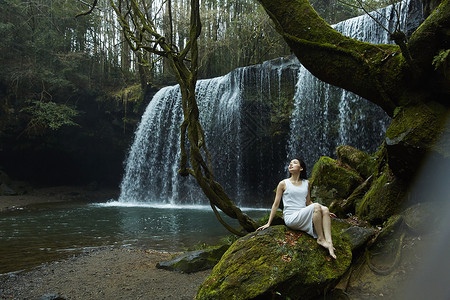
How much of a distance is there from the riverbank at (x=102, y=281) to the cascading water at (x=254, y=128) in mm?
9441

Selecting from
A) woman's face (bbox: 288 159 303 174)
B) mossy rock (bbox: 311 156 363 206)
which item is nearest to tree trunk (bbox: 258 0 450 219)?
woman's face (bbox: 288 159 303 174)

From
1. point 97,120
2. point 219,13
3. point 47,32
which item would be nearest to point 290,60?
point 219,13

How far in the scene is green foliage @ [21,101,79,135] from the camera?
17.2m

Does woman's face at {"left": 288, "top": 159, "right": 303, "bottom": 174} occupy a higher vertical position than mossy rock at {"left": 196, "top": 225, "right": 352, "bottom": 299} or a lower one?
higher

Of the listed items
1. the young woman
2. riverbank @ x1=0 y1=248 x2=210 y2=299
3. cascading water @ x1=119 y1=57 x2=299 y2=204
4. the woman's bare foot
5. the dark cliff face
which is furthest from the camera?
the dark cliff face

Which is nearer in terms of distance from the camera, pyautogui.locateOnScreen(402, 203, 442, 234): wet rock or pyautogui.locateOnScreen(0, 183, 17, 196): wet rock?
pyautogui.locateOnScreen(402, 203, 442, 234): wet rock

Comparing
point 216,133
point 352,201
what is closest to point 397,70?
point 352,201

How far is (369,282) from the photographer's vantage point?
10.9 ft

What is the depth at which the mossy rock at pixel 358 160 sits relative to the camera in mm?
6047

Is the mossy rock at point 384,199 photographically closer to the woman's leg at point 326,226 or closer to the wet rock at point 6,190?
the woman's leg at point 326,226

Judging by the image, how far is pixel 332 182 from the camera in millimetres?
6133

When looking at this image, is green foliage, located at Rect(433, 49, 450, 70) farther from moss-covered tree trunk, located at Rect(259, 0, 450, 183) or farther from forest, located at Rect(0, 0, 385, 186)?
forest, located at Rect(0, 0, 385, 186)

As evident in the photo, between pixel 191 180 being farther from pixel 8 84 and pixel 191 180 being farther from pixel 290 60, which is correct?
pixel 8 84

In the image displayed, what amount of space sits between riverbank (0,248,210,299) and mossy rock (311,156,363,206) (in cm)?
255
